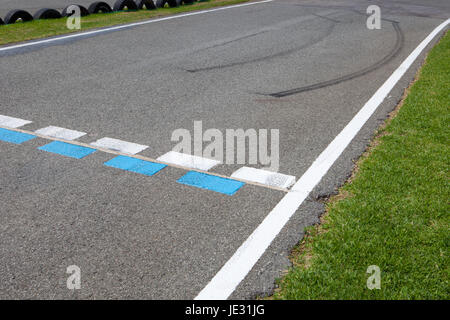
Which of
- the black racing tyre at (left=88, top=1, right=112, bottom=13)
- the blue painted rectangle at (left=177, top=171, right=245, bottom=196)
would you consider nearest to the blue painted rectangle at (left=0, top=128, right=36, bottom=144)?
the blue painted rectangle at (left=177, top=171, right=245, bottom=196)

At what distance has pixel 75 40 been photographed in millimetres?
10906

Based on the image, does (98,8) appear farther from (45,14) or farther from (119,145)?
(119,145)

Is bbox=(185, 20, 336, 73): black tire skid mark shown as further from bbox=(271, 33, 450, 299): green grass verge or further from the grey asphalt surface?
bbox=(271, 33, 450, 299): green grass verge

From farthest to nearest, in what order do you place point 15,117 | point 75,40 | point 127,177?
point 75,40
point 15,117
point 127,177

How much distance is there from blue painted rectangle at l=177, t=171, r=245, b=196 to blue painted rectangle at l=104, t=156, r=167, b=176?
36 cm

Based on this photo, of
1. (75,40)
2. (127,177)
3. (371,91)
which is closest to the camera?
(127,177)

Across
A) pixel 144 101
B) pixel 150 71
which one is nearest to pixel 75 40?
pixel 150 71

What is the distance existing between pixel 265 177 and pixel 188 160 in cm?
92

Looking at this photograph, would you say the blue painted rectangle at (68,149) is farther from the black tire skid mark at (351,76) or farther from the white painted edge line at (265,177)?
the black tire skid mark at (351,76)

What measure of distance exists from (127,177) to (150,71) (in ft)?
14.2

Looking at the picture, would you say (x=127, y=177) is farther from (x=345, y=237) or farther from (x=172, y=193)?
(x=345, y=237)

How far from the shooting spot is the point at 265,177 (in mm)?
4582

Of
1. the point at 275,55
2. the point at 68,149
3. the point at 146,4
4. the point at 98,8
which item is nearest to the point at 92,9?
the point at 98,8
